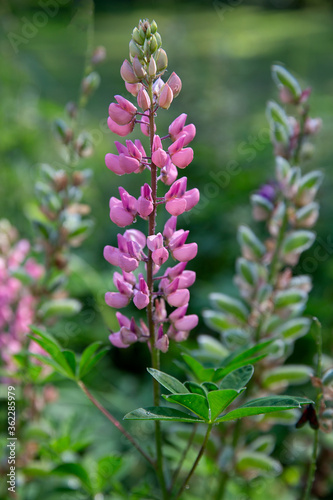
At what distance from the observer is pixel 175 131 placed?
859 millimetres

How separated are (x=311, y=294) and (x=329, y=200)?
667 mm

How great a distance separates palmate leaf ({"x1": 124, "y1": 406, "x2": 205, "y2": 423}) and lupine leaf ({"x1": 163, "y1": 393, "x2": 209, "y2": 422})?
0.01 m

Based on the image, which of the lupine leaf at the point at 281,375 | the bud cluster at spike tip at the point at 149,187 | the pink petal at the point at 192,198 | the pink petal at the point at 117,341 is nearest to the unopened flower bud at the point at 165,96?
the bud cluster at spike tip at the point at 149,187

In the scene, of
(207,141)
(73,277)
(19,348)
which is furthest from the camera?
(207,141)

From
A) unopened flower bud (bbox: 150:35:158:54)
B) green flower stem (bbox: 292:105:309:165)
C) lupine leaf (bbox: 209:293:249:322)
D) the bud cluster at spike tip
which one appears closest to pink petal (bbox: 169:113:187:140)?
the bud cluster at spike tip

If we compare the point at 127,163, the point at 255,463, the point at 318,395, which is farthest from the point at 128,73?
the point at 255,463

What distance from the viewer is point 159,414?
31.7 inches

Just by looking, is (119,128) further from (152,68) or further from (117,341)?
(117,341)

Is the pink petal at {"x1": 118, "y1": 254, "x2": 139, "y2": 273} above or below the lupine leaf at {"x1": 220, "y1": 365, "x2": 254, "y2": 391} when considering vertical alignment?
above

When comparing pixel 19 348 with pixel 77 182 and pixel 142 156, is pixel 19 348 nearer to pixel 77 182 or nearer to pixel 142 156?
pixel 77 182

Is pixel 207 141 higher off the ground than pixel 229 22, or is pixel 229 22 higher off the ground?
pixel 229 22

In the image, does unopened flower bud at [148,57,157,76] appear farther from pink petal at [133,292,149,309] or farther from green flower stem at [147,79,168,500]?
pink petal at [133,292,149,309]

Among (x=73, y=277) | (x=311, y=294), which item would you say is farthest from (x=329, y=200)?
(x=73, y=277)

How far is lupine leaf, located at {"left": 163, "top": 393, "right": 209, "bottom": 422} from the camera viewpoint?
0.76 m
